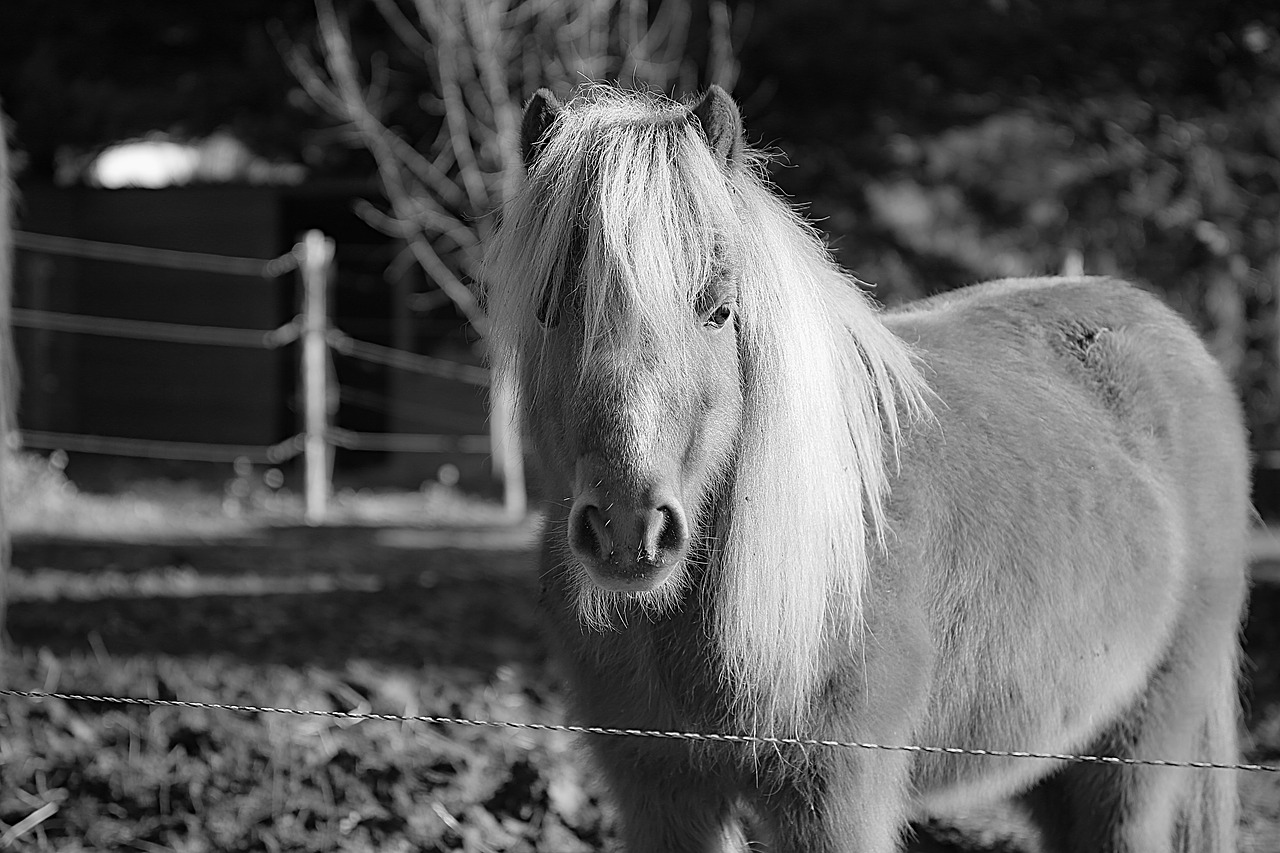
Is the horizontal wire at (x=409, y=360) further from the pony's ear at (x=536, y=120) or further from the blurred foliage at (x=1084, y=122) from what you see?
the pony's ear at (x=536, y=120)

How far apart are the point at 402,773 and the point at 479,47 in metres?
6.83

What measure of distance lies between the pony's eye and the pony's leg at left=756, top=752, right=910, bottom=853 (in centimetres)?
91

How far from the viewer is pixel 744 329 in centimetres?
242

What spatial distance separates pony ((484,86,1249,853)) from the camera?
230cm

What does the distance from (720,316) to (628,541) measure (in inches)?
20.6

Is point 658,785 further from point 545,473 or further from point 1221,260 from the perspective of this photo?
point 1221,260

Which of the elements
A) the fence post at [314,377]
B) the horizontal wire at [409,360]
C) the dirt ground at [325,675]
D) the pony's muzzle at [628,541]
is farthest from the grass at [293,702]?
the horizontal wire at [409,360]

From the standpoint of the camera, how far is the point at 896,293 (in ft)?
39.4

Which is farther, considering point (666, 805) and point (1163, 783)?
point (1163, 783)

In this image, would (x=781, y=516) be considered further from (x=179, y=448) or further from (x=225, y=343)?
(x=179, y=448)

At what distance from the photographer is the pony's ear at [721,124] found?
8.13 feet

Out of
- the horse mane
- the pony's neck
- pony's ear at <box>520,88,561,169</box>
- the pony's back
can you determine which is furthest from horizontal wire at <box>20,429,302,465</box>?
the pony's neck

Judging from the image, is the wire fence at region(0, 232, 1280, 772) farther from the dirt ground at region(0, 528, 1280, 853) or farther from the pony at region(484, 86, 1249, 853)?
the pony at region(484, 86, 1249, 853)

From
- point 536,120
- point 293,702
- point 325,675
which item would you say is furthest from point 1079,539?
point 325,675
